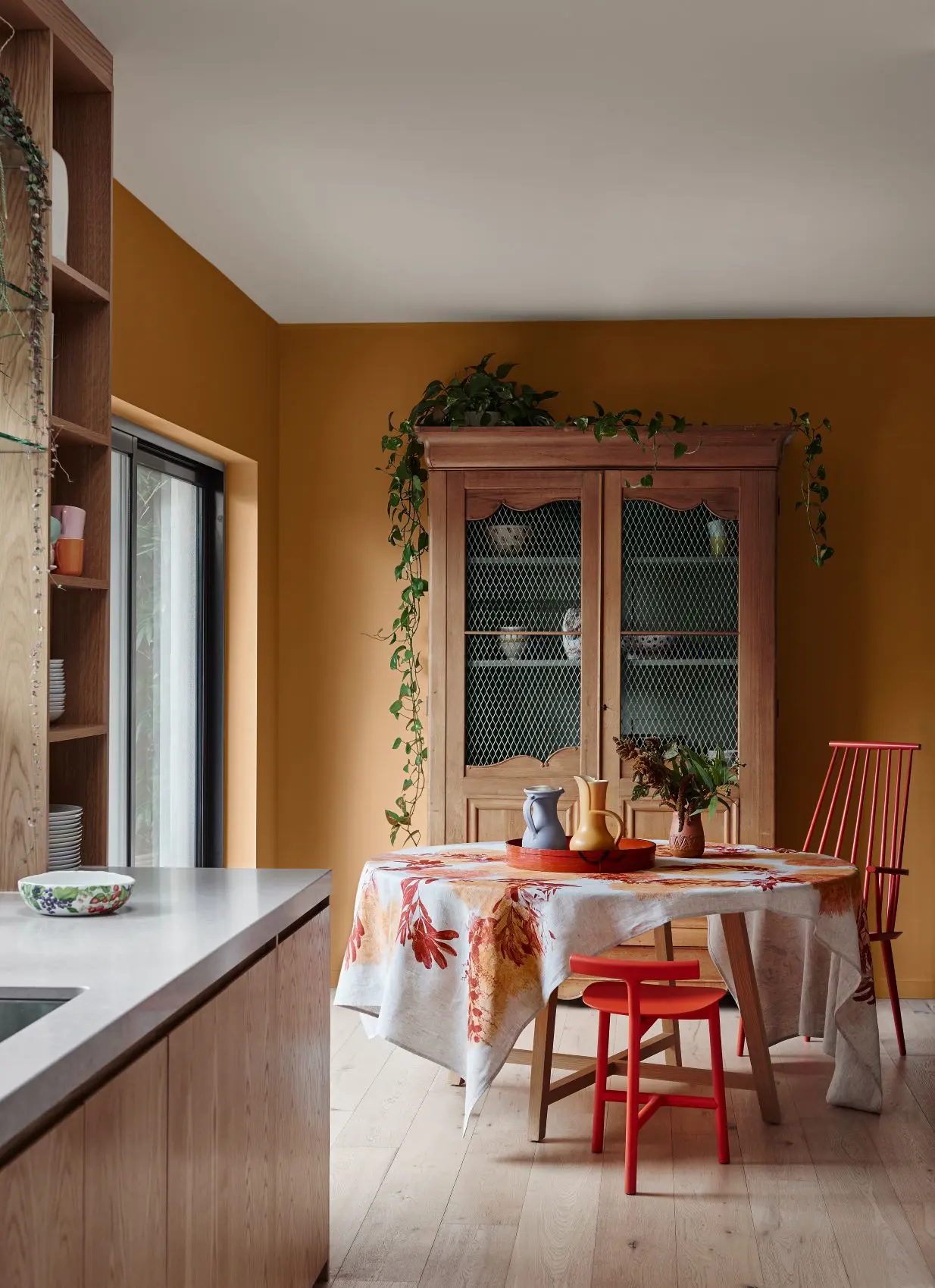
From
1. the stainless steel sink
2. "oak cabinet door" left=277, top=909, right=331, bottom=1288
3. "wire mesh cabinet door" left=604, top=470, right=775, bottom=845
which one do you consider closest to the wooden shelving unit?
"oak cabinet door" left=277, top=909, right=331, bottom=1288

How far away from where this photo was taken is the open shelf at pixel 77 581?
255 cm

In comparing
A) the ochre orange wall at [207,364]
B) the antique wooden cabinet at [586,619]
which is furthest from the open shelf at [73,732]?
the antique wooden cabinet at [586,619]

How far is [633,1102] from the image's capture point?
3.07 metres

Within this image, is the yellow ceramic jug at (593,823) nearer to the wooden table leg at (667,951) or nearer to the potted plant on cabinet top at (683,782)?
the potted plant on cabinet top at (683,782)

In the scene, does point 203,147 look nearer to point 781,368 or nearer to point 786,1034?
point 781,368

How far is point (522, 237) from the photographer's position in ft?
13.4

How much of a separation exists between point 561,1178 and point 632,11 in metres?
2.61

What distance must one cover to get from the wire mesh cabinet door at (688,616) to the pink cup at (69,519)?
2.39 meters

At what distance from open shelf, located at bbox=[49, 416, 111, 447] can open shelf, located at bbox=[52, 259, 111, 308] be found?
9.9 inches

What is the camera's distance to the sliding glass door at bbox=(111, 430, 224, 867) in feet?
13.0

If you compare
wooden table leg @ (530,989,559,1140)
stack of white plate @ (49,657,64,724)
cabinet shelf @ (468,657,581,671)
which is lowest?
wooden table leg @ (530,989,559,1140)

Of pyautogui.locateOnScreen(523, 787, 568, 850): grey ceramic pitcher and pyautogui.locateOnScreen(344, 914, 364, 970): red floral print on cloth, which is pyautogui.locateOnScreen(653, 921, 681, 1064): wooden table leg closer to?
pyautogui.locateOnScreen(523, 787, 568, 850): grey ceramic pitcher

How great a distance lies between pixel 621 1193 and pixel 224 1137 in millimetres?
1431

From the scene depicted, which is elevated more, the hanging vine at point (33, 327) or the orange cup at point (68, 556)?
the hanging vine at point (33, 327)
